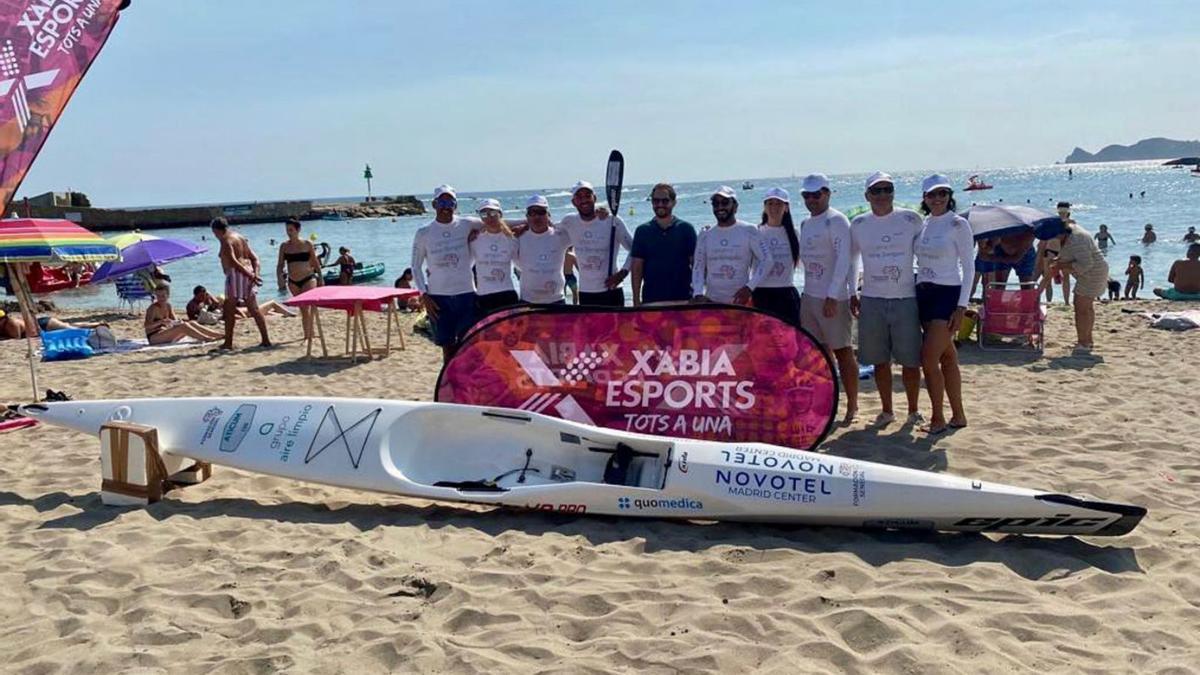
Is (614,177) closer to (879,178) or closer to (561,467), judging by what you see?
(879,178)

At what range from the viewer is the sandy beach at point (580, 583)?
3.14 m

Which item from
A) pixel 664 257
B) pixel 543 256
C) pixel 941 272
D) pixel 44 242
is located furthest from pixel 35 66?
pixel 941 272

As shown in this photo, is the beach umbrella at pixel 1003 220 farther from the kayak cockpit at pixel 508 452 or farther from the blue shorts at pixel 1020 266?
the kayak cockpit at pixel 508 452

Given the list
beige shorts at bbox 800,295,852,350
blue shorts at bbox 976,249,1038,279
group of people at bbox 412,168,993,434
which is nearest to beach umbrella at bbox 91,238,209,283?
group of people at bbox 412,168,993,434

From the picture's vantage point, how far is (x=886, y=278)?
5.76m

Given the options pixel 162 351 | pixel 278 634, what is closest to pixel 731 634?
pixel 278 634

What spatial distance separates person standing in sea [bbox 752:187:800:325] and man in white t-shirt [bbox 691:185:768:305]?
69 millimetres

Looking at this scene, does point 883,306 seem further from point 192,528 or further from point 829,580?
point 192,528

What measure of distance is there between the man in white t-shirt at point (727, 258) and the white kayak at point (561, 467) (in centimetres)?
171

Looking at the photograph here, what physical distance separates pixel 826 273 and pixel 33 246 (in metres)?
7.04

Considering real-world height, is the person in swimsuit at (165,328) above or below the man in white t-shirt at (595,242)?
below

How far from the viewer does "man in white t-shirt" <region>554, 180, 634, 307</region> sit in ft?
21.2

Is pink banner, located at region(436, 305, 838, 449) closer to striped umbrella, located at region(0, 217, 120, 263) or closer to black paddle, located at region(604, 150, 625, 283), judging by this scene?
black paddle, located at region(604, 150, 625, 283)

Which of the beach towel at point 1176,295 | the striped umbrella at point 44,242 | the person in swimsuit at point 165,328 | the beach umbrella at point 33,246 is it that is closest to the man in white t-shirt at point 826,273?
the beach umbrella at point 33,246
